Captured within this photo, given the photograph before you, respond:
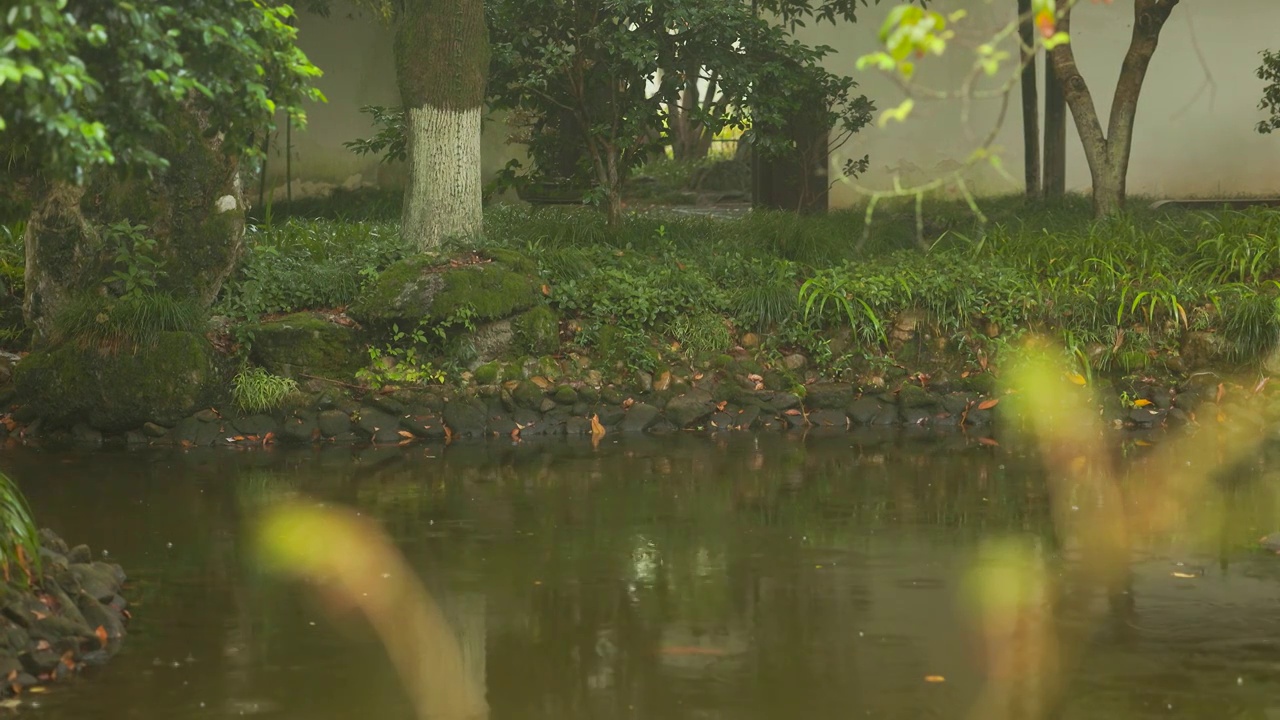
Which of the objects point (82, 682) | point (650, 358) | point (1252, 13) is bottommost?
point (82, 682)

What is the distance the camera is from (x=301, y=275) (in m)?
11.5

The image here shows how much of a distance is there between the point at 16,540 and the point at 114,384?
4.76 metres

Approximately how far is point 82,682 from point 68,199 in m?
6.20

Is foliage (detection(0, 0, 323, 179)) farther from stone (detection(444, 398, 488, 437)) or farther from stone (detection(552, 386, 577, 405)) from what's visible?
stone (detection(552, 386, 577, 405))

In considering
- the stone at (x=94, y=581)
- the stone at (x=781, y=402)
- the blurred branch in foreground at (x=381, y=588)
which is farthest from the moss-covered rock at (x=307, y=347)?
the stone at (x=94, y=581)

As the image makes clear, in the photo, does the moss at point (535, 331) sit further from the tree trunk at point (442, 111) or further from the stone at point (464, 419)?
the tree trunk at point (442, 111)

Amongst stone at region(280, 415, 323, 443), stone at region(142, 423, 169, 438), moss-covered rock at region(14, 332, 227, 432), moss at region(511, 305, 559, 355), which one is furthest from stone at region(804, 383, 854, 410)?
stone at region(142, 423, 169, 438)

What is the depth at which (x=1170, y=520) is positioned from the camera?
793cm

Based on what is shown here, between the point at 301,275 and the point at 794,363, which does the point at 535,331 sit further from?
the point at 794,363

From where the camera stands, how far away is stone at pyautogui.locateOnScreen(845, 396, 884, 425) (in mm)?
11195

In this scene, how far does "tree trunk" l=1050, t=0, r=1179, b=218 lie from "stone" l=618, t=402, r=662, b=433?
497cm

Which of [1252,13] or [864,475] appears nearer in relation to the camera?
[864,475]

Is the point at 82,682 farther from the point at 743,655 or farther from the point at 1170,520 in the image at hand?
the point at 1170,520

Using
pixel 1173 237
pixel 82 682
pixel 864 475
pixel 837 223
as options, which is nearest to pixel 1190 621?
pixel 864 475
